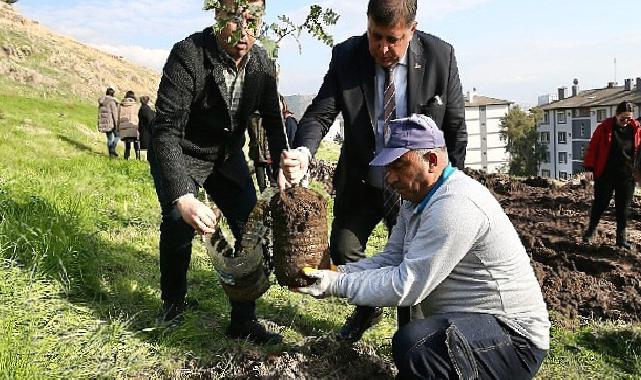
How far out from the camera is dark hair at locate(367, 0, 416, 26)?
105 inches

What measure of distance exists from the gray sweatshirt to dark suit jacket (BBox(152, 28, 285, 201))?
1042 mm

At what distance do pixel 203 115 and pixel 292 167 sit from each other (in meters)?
0.63

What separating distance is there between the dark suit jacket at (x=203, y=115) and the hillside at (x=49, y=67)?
917 inches

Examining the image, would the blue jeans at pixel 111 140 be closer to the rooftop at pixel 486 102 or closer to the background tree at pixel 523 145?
the background tree at pixel 523 145

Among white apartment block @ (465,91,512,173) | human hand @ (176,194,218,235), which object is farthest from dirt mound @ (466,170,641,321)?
white apartment block @ (465,91,512,173)

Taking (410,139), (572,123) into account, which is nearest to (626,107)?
(410,139)

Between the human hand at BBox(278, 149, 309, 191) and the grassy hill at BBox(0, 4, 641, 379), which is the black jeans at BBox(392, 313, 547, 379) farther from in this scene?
the human hand at BBox(278, 149, 309, 191)

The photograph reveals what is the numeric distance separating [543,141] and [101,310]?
206ft

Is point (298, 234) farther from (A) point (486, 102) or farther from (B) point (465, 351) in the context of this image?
(A) point (486, 102)

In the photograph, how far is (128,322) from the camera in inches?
125

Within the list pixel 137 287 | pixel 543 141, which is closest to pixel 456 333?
pixel 137 287

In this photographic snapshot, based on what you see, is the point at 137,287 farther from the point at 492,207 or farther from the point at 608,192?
the point at 608,192

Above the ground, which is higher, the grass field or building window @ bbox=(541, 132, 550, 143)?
building window @ bbox=(541, 132, 550, 143)

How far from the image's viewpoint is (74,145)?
1348cm
